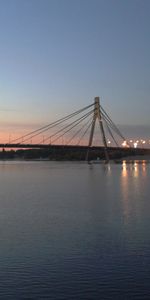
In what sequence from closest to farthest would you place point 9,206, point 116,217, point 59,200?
point 116,217 → point 9,206 → point 59,200

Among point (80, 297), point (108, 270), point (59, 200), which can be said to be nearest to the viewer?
point (80, 297)

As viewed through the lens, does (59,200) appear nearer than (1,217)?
No

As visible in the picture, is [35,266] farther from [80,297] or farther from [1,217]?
[1,217]

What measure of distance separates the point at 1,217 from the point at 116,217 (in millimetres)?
4467

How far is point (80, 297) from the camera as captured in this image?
8.93m

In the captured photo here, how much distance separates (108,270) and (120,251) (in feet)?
5.93

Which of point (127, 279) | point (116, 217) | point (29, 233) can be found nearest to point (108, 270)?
point (127, 279)

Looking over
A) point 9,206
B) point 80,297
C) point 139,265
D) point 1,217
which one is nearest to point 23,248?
point 139,265

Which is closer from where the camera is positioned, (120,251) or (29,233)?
(120,251)

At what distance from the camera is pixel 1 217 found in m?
19.3

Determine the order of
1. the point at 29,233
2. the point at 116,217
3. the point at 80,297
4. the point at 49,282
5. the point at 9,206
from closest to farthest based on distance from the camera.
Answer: the point at 80,297
the point at 49,282
the point at 29,233
the point at 116,217
the point at 9,206

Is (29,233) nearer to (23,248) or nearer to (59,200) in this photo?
(23,248)

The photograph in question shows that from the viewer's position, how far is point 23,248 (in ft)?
42.2

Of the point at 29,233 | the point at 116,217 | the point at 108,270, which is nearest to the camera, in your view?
the point at 108,270
